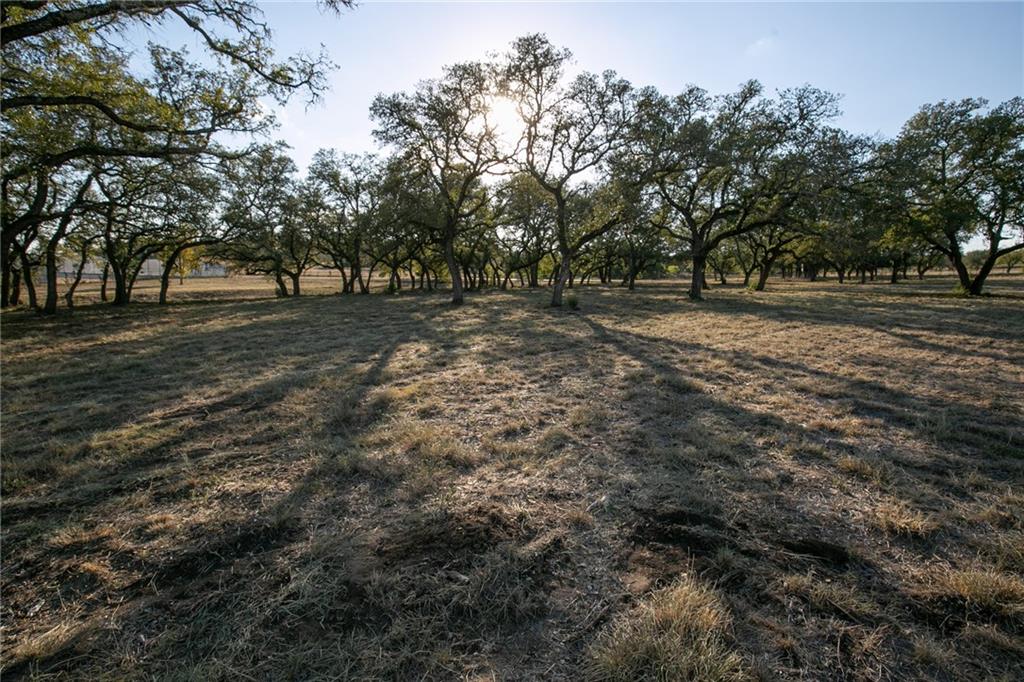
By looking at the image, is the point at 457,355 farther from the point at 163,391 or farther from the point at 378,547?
the point at 378,547

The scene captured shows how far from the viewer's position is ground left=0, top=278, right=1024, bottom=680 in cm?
186

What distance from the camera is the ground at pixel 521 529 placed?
6.11 ft

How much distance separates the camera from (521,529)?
2.74m

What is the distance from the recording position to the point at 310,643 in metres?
1.91

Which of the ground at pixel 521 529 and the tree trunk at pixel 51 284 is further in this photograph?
the tree trunk at pixel 51 284

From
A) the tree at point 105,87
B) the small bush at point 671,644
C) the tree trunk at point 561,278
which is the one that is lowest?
the small bush at point 671,644

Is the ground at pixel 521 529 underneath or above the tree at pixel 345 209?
underneath

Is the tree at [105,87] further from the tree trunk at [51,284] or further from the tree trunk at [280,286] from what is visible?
the tree trunk at [280,286]

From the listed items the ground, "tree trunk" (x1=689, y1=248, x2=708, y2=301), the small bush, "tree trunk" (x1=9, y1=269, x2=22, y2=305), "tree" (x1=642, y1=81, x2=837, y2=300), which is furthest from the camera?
"tree trunk" (x1=9, y1=269, x2=22, y2=305)

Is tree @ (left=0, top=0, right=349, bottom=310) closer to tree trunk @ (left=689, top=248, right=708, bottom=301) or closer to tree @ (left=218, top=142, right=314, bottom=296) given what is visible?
tree @ (left=218, top=142, right=314, bottom=296)

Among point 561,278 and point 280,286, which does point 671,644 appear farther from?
point 280,286

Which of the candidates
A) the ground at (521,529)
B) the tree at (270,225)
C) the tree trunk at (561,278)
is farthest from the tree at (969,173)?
the tree at (270,225)

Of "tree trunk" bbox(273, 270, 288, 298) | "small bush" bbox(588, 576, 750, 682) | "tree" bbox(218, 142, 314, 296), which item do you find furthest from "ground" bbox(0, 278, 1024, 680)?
"tree trunk" bbox(273, 270, 288, 298)

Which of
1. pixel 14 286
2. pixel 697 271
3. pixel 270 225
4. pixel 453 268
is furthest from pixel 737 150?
pixel 14 286
